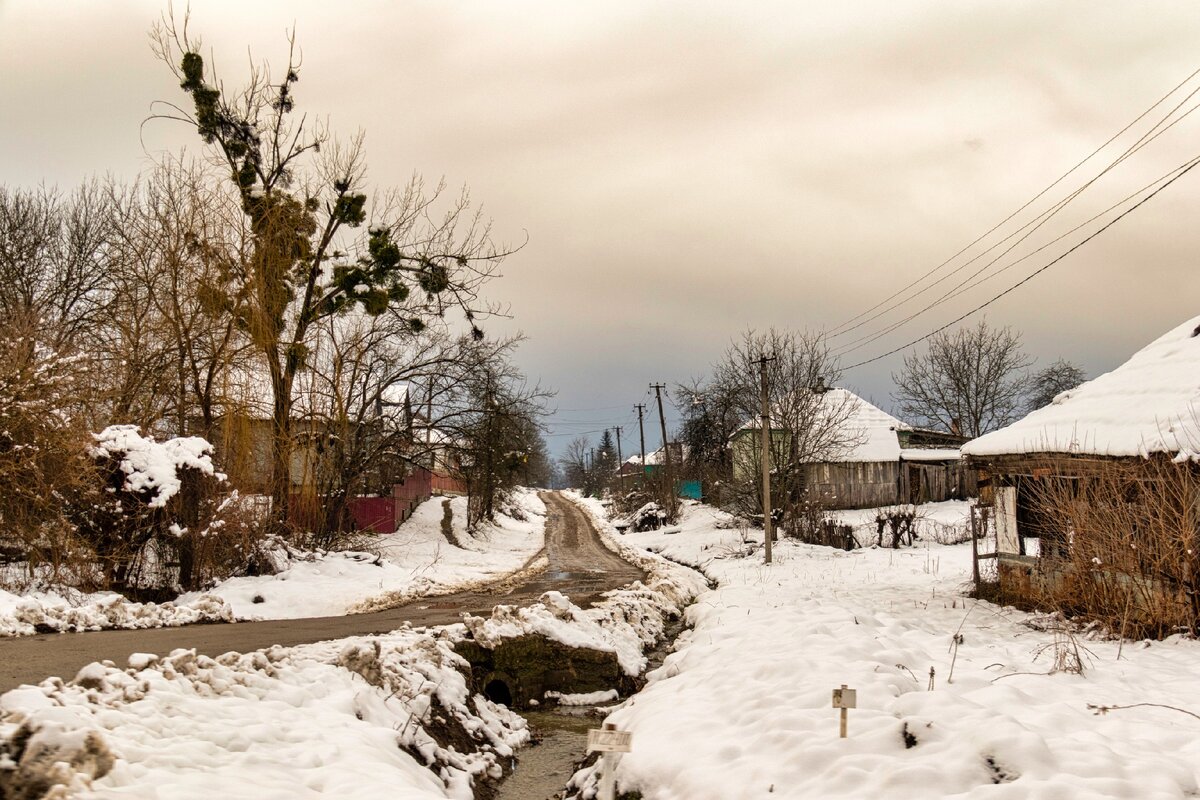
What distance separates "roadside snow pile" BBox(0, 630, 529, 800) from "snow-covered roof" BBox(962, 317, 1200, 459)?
9032mm

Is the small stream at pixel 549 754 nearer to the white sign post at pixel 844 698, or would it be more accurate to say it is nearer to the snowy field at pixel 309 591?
the white sign post at pixel 844 698

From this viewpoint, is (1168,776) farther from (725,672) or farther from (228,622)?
(228,622)

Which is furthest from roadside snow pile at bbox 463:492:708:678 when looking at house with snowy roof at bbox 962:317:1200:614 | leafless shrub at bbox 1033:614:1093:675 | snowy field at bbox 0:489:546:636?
house with snowy roof at bbox 962:317:1200:614

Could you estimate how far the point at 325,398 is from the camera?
66.8 ft

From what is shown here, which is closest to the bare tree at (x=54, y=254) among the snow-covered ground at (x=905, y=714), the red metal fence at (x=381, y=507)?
the red metal fence at (x=381, y=507)

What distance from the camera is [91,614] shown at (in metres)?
10.6

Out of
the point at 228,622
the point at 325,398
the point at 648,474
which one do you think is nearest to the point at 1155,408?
the point at 228,622

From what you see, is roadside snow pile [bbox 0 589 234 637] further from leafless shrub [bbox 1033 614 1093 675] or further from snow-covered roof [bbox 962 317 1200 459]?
snow-covered roof [bbox 962 317 1200 459]

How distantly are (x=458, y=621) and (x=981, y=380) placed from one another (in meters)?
45.0

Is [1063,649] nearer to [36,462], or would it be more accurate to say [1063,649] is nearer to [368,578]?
[368,578]

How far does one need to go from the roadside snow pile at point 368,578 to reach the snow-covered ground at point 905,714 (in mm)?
6894

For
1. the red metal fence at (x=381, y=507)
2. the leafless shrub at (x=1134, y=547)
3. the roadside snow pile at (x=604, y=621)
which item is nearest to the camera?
the leafless shrub at (x=1134, y=547)

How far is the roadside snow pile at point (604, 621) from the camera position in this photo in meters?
10.7

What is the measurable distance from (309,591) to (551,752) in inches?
340
